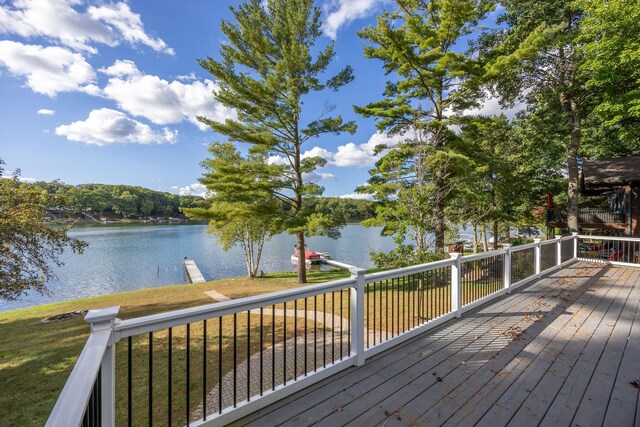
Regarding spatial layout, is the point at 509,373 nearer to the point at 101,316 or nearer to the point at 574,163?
the point at 101,316

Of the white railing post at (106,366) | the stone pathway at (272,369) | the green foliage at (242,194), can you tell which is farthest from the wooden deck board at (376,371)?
the green foliage at (242,194)

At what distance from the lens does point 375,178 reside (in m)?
9.79

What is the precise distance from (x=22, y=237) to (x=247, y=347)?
5.70m

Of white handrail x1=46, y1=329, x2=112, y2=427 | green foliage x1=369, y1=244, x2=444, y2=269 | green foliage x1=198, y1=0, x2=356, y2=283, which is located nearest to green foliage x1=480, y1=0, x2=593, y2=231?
green foliage x1=198, y1=0, x2=356, y2=283

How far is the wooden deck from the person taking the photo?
218 cm

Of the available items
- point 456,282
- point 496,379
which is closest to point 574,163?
point 456,282

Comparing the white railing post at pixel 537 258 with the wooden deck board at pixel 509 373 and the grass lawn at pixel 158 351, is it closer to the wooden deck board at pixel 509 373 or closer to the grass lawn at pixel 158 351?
the grass lawn at pixel 158 351

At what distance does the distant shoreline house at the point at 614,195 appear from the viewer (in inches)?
449

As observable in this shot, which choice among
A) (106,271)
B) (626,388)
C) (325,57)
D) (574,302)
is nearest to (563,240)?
(574,302)

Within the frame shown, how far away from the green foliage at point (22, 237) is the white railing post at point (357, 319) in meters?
6.08

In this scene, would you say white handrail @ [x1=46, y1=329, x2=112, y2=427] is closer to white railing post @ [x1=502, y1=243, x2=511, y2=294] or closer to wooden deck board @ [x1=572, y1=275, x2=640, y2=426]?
wooden deck board @ [x1=572, y1=275, x2=640, y2=426]

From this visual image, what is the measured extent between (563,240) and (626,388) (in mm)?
6915

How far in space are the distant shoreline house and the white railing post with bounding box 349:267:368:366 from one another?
14601 mm

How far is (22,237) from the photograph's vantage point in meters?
5.11
